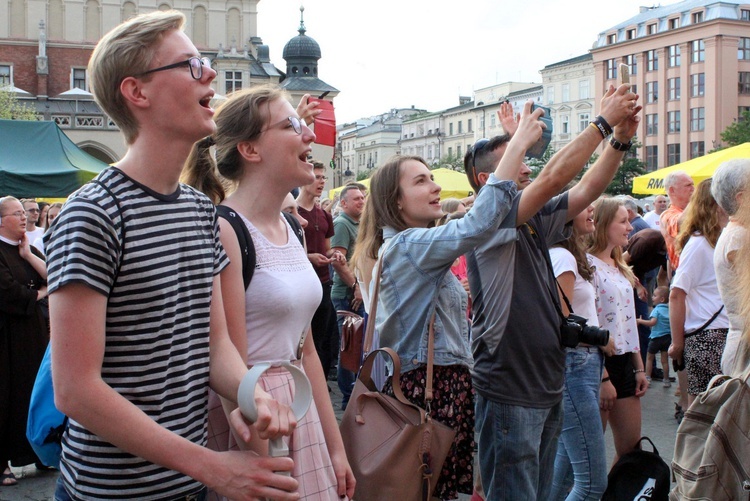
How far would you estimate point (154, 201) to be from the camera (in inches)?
74.4

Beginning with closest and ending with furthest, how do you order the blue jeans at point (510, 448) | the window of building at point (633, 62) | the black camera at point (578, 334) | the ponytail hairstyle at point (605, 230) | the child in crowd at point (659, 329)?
the blue jeans at point (510, 448) → the black camera at point (578, 334) → the ponytail hairstyle at point (605, 230) → the child in crowd at point (659, 329) → the window of building at point (633, 62)

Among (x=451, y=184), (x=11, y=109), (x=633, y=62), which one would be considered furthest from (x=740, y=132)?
(x=11, y=109)

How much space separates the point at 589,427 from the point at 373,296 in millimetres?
1432

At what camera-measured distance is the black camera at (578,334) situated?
339 centimetres

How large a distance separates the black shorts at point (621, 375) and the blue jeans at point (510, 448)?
1.36 m

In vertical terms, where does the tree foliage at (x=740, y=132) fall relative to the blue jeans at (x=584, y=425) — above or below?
above

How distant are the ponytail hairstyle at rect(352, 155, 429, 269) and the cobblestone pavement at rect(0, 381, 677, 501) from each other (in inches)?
94.5

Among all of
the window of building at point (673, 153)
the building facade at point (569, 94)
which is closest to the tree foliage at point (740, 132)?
the window of building at point (673, 153)

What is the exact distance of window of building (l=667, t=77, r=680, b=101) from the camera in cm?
7294

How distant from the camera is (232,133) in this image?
8.55 feet

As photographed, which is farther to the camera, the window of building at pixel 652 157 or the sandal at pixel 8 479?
the window of building at pixel 652 157

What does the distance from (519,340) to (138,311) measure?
1.89 m

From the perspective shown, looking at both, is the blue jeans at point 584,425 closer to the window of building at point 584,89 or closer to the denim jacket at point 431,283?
the denim jacket at point 431,283

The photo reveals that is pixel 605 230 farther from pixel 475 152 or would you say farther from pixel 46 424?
pixel 46 424
